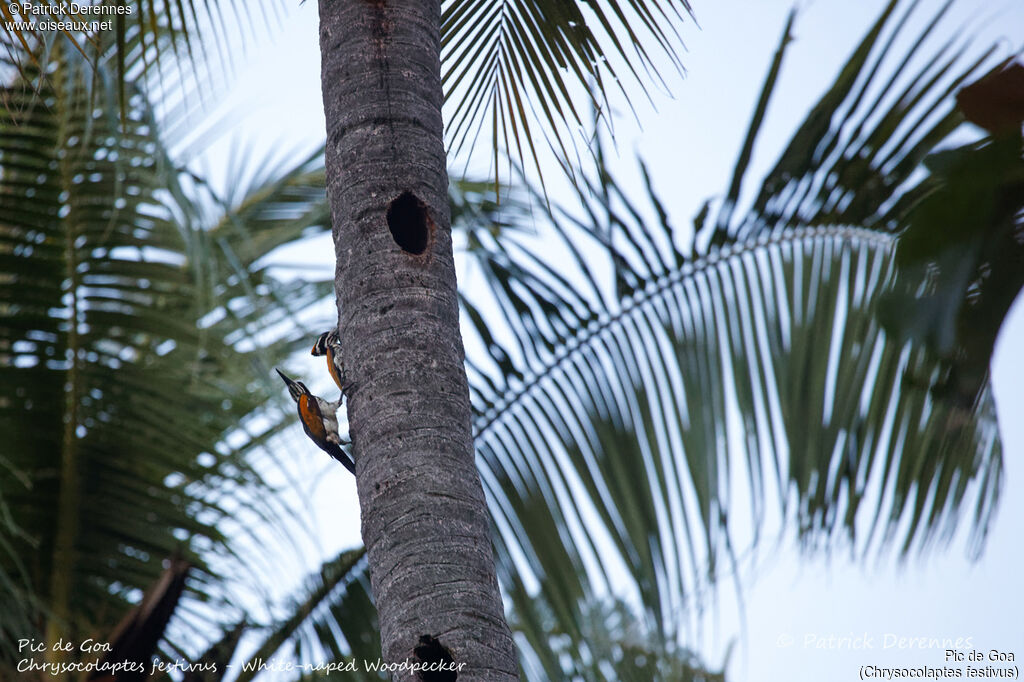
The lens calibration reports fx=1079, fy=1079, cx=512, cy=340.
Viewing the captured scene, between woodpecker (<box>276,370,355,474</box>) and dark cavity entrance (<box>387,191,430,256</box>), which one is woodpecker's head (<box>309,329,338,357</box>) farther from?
dark cavity entrance (<box>387,191,430,256</box>)

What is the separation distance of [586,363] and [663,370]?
1.08ft

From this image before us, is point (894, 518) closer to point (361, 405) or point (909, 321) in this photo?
point (361, 405)

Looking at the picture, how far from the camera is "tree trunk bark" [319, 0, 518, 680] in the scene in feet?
6.65

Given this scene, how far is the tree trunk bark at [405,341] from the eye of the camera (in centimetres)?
203

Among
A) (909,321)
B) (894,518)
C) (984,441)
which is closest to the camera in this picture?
(909,321)

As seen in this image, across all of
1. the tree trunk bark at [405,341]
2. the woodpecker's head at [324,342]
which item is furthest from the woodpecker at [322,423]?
the tree trunk bark at [405,341]

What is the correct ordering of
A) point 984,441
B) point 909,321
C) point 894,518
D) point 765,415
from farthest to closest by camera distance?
point 765,415, point 894,518, point 984,441, point 909,321

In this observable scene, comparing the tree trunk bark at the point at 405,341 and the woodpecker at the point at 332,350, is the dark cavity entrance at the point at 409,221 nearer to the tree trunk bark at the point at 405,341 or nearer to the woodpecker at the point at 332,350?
the tree trunk bark at the point at 405,341

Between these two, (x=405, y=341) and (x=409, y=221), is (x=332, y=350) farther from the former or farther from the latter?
(x=405, y=341)

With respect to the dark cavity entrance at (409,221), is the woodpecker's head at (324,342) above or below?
above

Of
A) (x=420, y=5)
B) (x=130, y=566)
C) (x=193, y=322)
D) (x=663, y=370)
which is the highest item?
(x=193, y=322)

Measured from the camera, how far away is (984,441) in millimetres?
3273

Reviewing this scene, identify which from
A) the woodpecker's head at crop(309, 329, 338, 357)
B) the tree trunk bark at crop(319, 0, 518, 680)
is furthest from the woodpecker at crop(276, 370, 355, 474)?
the tree trunk bark at crop(319, 0, 518, 680)

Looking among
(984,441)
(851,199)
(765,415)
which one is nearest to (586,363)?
(765,415)
